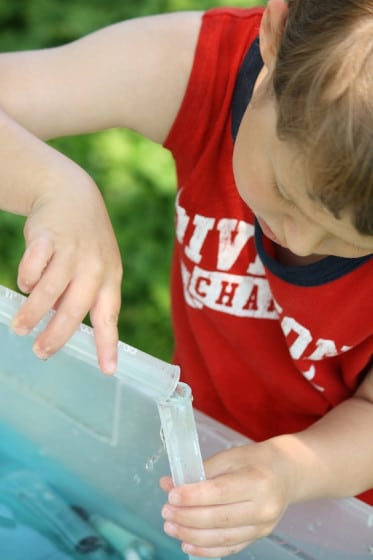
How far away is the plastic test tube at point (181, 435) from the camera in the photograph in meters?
0.82

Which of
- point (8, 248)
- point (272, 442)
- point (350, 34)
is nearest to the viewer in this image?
point (350, 34)

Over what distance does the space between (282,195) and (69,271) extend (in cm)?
20

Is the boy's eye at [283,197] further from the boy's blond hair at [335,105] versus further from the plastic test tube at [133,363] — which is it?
the plastic test tube at [133,363]

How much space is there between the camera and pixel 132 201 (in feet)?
6.14

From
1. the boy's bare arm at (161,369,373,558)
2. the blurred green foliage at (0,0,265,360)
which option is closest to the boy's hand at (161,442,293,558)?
the boy's bare arm at (161,369,373,558)

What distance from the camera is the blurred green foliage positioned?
5.94 ft

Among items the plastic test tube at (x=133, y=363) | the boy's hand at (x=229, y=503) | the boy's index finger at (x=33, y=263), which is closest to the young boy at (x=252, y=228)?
the boy's hand at (x=229, y=503)

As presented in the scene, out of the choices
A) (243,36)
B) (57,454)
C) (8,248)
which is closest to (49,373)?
(57,454)

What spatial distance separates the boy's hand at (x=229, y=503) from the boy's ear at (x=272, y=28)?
383 millimetres

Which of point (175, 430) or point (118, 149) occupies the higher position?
point (175, 430)

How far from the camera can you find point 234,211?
1150mm

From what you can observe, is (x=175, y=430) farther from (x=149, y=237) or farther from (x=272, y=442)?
(x=149, y=237)

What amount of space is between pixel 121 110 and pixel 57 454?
1.35 ft

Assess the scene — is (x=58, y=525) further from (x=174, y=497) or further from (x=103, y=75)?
(x=103, y=75)
